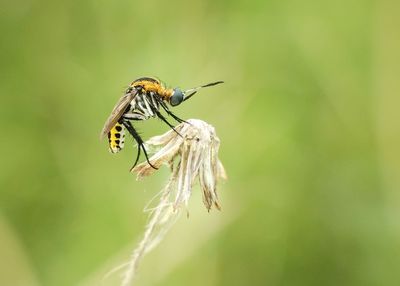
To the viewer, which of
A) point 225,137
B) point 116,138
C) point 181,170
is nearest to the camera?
point 181,170

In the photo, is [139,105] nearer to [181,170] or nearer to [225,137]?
[181,170]

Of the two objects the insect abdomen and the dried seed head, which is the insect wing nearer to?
the insect abdomen

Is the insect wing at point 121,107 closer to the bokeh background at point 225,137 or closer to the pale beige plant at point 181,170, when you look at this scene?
the pale beige plant at point 181,170

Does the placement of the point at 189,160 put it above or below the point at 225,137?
above

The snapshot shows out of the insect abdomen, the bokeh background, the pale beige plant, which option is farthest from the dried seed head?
the bokeh background

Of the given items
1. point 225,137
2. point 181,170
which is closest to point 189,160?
point 181,170

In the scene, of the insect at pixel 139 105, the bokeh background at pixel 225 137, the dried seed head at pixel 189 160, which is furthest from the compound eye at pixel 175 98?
the bokeh background at pixel 225 137
